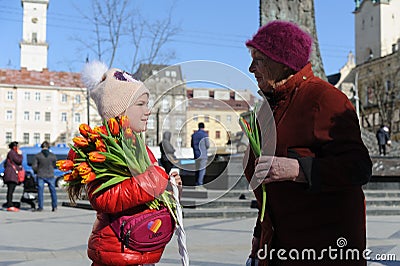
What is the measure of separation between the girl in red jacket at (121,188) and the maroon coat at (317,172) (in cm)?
65

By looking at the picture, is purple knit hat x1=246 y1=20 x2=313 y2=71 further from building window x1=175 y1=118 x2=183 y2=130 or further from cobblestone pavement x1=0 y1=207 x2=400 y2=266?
cobblestone pavement x1=0 y1=207 x2=400 y2=266

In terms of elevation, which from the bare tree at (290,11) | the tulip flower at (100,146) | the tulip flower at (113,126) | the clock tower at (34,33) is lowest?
the tulip flower at (100,146)

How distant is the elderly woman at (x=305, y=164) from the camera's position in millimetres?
2348

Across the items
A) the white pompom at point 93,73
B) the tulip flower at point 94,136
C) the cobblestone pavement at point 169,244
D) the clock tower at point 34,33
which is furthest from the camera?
the clock tower at point 34,33

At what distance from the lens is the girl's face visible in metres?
3.05

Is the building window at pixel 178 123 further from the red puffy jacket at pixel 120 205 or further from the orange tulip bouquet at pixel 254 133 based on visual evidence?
the orange tulip bouquet at pixel 254 133

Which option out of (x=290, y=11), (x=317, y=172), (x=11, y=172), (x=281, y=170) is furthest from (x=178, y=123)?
(x=290, y=11)

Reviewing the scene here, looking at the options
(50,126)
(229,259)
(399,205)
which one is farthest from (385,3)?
(229,259)

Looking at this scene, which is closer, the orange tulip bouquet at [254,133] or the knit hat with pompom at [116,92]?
the orange tulip bouquet at [254,133]

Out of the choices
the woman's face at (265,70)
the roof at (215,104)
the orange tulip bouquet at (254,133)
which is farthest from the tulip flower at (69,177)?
the woman's face at (265,70)

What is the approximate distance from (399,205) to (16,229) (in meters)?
8.23

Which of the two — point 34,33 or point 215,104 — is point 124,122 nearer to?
point 215,104

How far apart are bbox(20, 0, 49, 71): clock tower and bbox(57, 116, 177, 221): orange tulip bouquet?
102 meters

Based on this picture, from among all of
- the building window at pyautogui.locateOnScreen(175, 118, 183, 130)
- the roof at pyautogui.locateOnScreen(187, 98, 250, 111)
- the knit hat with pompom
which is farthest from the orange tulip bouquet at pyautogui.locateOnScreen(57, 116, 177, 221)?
the roof at pyautogui.locateOnScreen(187, 98, 250, 111)
